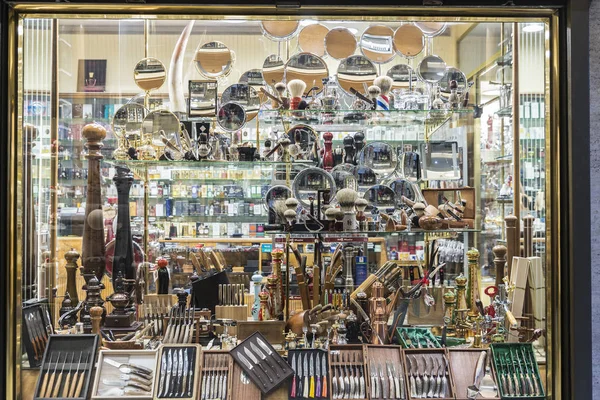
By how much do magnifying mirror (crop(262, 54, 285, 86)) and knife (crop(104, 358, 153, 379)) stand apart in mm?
1418

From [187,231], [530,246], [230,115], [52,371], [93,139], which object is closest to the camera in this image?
[52,371]

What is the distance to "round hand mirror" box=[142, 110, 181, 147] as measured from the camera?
244 centimetres

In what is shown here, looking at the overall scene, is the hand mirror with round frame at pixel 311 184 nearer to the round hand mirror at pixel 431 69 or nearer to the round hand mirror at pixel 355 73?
the round hand mirror at pixel 355 73

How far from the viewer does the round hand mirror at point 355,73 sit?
2.48 metres

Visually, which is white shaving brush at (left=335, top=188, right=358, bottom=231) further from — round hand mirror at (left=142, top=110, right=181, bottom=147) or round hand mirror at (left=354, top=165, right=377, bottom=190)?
round hand mirror at (left=142, top=110, right=181, bottom=147)

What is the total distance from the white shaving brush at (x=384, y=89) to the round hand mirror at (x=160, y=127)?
939mm

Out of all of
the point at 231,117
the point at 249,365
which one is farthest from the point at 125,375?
the point at 231,117

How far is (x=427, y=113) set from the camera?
2.51m

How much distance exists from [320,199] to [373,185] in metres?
0.31

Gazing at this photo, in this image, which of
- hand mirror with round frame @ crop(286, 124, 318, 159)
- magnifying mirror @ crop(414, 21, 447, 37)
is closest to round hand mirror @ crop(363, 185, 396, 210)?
hand mirror with round frame @ crop(286, 124, 318, 159)

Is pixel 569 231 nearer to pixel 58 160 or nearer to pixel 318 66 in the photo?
Result: pixel 318 66

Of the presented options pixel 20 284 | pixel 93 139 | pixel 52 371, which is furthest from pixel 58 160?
pixel 52 371

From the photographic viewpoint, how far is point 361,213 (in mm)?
2363

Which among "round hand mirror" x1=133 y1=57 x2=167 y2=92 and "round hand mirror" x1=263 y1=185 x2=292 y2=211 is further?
"round hand mirror" x1=133 y1=57 x2=167 y2=92
